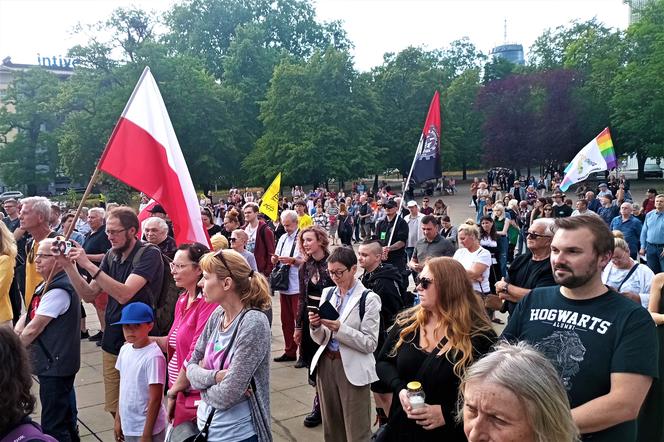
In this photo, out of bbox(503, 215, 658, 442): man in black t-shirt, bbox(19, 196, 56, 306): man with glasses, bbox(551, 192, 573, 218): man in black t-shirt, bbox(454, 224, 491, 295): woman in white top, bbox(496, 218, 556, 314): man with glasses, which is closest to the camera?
bbox(503, 215, 658, 442): man in black t-shirt

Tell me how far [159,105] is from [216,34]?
53.1 meters

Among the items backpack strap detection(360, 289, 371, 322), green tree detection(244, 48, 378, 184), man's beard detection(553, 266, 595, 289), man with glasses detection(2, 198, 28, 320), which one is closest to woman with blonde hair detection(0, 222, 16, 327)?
man with glasses detection(2, 198, 28, 320)

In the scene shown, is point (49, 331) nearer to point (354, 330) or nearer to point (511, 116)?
point (354, 330)

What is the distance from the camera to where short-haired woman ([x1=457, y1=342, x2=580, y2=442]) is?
1631 millimetres

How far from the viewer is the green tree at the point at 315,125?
41.1 m

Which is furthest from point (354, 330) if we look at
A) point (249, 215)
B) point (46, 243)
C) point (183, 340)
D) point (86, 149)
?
point (86, 149)

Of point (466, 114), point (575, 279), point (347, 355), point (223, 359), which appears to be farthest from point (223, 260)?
point (466, 114)

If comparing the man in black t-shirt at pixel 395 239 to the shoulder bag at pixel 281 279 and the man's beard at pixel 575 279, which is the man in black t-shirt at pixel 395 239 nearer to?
the shoulder bag at pixel 281 279

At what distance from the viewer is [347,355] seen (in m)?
4.24

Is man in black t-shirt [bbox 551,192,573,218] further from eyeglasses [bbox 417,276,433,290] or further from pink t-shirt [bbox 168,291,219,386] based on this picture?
pink t-shirt [bbox 168,291,219,386]

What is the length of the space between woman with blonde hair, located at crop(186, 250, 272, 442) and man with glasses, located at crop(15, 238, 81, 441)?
132cm

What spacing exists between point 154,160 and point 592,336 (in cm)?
394

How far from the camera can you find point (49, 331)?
165 inches

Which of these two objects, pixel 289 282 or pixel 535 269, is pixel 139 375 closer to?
pixel 535 269
